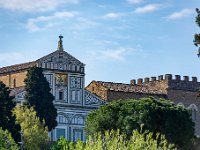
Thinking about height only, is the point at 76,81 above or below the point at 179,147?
above

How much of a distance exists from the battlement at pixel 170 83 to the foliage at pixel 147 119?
98.5 feet

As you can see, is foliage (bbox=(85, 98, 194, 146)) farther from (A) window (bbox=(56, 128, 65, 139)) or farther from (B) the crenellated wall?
(B) the crenellated wall

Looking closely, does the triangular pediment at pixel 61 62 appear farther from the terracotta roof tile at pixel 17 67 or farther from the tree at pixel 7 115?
the tree at pixel 7 115

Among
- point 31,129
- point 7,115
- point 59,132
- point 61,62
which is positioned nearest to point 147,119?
point 7,115

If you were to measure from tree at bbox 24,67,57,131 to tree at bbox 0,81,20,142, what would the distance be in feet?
17.4

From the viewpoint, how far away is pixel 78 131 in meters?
96.2

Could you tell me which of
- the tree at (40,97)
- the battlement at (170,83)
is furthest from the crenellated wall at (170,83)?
the tree at (40,97)

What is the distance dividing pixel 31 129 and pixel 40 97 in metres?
4.55

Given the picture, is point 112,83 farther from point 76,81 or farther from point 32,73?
point 32,73

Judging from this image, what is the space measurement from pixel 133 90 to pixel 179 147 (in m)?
31.1

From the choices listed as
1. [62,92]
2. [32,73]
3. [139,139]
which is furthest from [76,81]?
[139,139]

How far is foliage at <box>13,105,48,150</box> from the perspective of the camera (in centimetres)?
7938

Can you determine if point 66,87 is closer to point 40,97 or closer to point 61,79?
point 61,79

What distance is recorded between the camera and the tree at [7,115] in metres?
75.1
